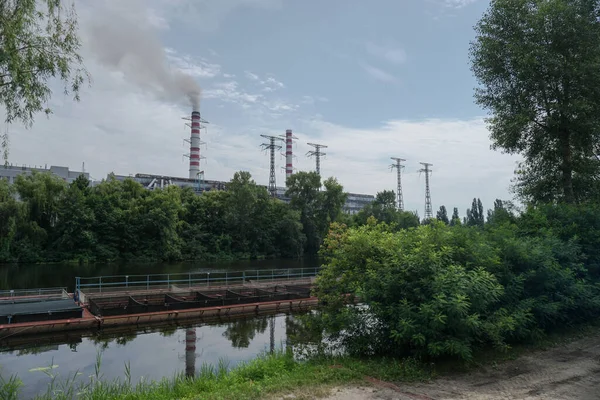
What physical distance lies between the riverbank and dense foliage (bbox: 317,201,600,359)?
1.40 ft

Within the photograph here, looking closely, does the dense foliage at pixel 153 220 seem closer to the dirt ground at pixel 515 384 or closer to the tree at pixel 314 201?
the tree at pixel 314 201

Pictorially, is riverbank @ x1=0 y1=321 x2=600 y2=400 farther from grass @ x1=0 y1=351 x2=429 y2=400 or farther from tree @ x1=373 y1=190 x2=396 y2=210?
tree @ x1=373 y1=190 x2=396 y2=210

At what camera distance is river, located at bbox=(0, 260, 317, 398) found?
471 inches

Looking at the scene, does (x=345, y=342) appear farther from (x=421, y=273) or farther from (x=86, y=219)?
(x=86, y=219)

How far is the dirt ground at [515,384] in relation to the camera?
19.6 feet

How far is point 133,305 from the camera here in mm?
18703

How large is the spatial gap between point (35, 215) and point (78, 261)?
7.76 meters

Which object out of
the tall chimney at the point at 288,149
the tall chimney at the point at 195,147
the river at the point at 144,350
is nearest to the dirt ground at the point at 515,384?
the river at the point at 144,350

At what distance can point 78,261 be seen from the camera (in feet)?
150

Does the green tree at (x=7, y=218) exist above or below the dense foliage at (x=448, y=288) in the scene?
above

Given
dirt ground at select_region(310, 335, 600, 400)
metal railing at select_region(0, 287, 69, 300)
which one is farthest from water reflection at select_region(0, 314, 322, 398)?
metal railing at select_region(0, 287, 69, 300)

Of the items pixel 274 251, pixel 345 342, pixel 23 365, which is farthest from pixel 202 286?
pixel 274 251

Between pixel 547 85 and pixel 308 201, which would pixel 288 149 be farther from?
pixel 547 85

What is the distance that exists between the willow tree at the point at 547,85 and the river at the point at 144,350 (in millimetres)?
11375
